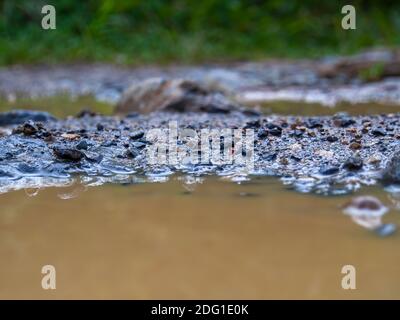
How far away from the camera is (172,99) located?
5.01 meters

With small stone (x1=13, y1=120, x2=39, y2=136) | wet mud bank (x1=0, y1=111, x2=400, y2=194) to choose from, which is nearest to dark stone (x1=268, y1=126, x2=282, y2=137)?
wet mud bank (x1=0, y1=111, x2=400, y2=194)

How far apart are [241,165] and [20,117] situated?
2097 millimetres

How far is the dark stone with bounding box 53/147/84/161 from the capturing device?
8.93 ft

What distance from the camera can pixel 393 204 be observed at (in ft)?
6.91

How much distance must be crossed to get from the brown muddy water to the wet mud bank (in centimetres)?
13

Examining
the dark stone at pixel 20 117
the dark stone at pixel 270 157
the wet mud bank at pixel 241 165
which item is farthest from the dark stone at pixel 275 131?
the dark stone at pixel 20 117

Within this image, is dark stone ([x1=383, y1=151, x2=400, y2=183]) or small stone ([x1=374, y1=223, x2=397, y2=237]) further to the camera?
dark stone ([x1=383, y1=151, x2=400, y2=183])

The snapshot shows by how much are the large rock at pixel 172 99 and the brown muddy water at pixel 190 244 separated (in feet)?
7.97

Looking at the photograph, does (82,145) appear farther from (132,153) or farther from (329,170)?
(329,170)

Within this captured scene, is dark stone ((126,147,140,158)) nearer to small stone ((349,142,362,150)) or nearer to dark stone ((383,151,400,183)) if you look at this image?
small stone ((349,142,362,150))

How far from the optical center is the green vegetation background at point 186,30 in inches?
399

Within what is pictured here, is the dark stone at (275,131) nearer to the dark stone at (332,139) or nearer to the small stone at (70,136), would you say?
the dark stone at (332,139)

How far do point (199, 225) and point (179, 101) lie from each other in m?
3.06
